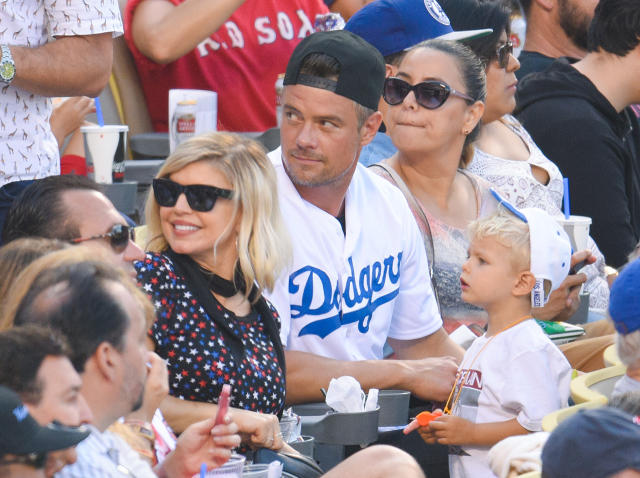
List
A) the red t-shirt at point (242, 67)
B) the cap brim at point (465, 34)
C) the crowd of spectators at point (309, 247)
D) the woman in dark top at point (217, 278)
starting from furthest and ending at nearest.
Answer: the red t-shirt at point (242, 67), the cap brim at point (465, 34), the woman in dark top at point (217, 278), the crowd of spectators at point (309, 247)

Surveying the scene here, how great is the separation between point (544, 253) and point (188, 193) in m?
1.18

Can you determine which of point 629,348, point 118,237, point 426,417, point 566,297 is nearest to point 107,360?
point 118,237

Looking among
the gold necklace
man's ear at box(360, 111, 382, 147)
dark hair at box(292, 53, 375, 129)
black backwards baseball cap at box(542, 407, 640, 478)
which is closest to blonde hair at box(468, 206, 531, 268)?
the gold necklace

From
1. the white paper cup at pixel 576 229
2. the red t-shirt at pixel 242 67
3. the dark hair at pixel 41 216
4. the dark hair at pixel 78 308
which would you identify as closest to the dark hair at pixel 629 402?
the dark hair at pixel 78 308

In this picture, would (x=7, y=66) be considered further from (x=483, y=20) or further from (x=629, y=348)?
(x=483, y=20)

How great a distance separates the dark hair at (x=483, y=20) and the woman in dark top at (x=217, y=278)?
1.69 meters

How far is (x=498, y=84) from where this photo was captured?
181 inches

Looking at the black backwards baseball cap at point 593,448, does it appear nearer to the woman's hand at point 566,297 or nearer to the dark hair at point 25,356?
the dark hair at point 25,356

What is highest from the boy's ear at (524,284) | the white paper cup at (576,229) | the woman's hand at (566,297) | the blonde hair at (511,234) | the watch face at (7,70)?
the watch face at (7,70)

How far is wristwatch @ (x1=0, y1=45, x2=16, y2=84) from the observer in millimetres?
2959

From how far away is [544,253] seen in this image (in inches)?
137

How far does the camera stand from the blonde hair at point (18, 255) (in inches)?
88.7

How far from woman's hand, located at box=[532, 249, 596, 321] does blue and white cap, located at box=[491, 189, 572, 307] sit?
1.54 feet

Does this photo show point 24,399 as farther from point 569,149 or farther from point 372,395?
point 569,149
